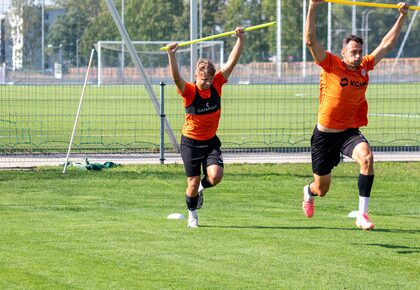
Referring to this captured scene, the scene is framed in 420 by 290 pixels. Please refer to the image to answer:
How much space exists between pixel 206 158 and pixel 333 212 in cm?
281

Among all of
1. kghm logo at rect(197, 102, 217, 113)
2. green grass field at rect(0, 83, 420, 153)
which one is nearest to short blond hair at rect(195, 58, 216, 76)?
kghm logo at rect(197, 102, 217, 113)

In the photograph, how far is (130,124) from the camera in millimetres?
30766

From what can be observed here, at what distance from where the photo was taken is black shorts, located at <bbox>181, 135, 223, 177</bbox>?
12.8 m

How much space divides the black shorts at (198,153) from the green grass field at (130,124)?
409 inches

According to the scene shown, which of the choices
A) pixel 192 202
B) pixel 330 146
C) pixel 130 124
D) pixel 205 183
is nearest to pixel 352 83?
pixel 330 146

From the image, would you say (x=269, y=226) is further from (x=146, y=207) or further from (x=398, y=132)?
(x=398, y=132)

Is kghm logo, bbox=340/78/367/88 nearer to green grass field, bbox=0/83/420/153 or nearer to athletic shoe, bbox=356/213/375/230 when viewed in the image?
athletic shoe, bbox=356/213/375/230

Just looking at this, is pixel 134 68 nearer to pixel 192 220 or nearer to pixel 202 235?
pixel 192 220

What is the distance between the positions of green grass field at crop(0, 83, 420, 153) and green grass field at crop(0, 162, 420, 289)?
5529mm

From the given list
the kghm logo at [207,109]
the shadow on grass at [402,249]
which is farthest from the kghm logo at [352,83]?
the shadow on grass at [402,249]

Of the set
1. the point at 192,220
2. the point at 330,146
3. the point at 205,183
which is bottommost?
the point at 192,220

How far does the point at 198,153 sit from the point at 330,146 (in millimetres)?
1683

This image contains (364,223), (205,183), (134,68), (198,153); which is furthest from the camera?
(134,68)

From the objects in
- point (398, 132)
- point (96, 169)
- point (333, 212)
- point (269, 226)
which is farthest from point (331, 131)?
point (398, 132)
